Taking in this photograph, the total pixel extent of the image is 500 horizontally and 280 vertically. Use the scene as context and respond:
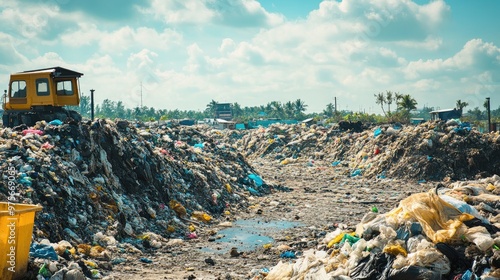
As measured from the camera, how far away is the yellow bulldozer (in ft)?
42.0

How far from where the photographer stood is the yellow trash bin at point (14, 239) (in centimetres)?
489

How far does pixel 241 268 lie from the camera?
7539mm

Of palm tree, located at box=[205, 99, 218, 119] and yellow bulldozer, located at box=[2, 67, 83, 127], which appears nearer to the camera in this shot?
yellow bulldozer, located at box=[2, 67, 83, 127]

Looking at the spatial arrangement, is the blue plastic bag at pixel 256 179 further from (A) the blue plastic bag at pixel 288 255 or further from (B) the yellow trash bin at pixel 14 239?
(B) the yellow trash bin at pixel 14 239

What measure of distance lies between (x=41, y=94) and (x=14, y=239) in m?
8.89

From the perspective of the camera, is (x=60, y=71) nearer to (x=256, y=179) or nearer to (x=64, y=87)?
(x=64, y=87)

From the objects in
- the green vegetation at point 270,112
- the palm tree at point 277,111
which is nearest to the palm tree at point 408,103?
the green vegetation at point 270,112

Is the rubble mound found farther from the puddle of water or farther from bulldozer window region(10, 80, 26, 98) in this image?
bulldozer window region(10, 80, 26, 98)

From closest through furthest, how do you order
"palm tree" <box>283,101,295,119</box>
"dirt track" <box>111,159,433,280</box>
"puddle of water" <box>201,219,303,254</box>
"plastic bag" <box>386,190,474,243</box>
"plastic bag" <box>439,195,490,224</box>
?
1. "plastic bag" <box>386,190,474,243</box>
2. "plastic bag" <box>439,195,490,224</box>
3. "dirt track" <box>111,159,433,280</box>
4. "puddle of water" <box>201,219,303,254</box>
5. "palm tree" <box>283,101,295,119</box>

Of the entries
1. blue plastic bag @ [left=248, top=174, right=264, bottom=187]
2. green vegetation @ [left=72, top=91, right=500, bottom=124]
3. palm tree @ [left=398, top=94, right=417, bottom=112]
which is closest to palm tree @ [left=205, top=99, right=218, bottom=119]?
green vegetation @ [left=72, top=91, right=500, bottom=124]

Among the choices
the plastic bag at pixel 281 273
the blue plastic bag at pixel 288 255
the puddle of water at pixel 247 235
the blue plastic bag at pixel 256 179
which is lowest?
the puddle of water at pixel 247 235

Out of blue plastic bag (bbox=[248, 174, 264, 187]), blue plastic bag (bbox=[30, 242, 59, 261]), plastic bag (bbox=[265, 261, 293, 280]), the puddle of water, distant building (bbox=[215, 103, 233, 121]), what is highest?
distant building (bbox=[215, 103, 233, 121])

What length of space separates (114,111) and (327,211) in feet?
273

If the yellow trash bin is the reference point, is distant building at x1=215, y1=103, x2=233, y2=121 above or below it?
above
